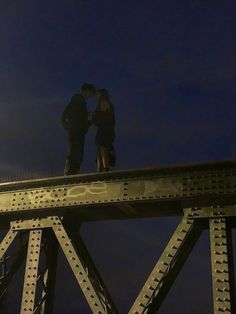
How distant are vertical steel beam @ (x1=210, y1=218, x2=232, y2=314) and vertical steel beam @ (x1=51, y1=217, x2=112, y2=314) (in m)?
1.54

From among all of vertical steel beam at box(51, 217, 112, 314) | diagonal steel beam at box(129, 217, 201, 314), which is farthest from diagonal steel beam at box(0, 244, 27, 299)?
diagonal steel beam at box(129, 217, 201, 314)

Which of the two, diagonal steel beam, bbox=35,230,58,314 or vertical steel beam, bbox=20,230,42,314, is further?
diagonal steel beam, bbox=35,230,58,314

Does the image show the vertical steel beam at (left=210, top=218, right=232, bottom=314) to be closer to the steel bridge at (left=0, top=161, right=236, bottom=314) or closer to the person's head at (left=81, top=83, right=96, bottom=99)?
the steel bridge at (left=0, top=161, right=236, bottom=314)

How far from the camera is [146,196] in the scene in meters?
5.99

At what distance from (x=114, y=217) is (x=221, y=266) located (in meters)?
2.28

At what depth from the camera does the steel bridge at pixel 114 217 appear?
17.4 ft

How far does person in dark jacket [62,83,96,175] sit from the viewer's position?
7770 millimetres

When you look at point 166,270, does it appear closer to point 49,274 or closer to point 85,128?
point 49,274

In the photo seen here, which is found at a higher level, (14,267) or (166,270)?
(14,267)

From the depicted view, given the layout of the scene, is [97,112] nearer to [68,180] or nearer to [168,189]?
[68,180]

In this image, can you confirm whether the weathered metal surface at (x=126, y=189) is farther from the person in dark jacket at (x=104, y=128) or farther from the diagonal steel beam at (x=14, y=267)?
the person in dark jacket at (x=104, y=128)

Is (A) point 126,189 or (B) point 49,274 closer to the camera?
(A) point 126,189

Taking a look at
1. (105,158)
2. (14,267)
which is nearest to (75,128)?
(105,158)

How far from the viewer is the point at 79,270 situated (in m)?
5.82
